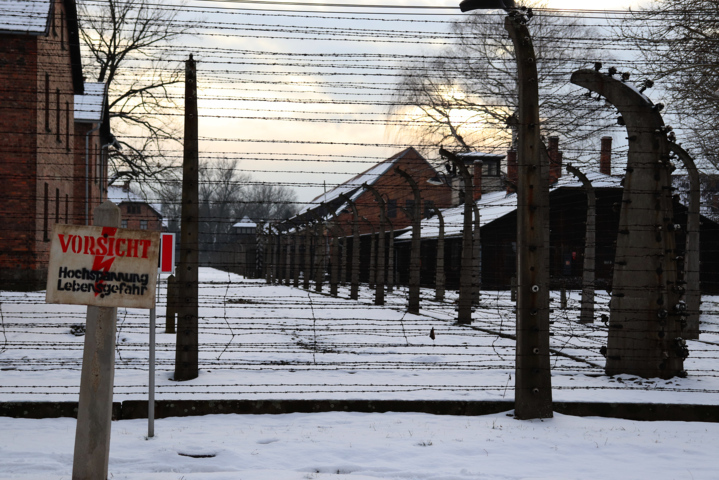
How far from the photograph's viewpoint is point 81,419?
423 centimetres

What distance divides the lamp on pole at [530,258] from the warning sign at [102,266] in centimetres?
397

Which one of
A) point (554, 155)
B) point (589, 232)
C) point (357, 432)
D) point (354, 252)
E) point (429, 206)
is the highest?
point (554, 155)

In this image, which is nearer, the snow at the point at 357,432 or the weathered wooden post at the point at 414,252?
the snow at the point at 357,432

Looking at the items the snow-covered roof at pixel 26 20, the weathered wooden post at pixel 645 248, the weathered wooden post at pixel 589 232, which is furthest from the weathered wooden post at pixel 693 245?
the snow-covered roof at pixel 26 20

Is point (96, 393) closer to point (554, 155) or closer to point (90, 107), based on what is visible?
point (554, 155)

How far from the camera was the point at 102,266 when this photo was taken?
415cm

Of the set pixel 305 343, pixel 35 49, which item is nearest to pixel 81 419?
pixel 305 343

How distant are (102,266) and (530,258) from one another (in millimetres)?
4273

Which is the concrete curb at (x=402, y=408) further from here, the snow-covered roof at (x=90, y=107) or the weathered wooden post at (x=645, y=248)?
the snow-covered roof at (x=90, y=107)

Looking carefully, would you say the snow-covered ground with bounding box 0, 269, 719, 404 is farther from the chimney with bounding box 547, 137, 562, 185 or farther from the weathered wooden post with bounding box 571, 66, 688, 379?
the chimney with bounding box 547, 137, 562, 185

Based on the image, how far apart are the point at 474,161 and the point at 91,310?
3876 centimetres

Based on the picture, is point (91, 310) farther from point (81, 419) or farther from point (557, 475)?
point (557, 475)

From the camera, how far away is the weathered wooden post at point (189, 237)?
851 centimetres

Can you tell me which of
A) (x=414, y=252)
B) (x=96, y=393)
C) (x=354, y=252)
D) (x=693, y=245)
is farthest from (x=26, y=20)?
(x=96, y=393)
